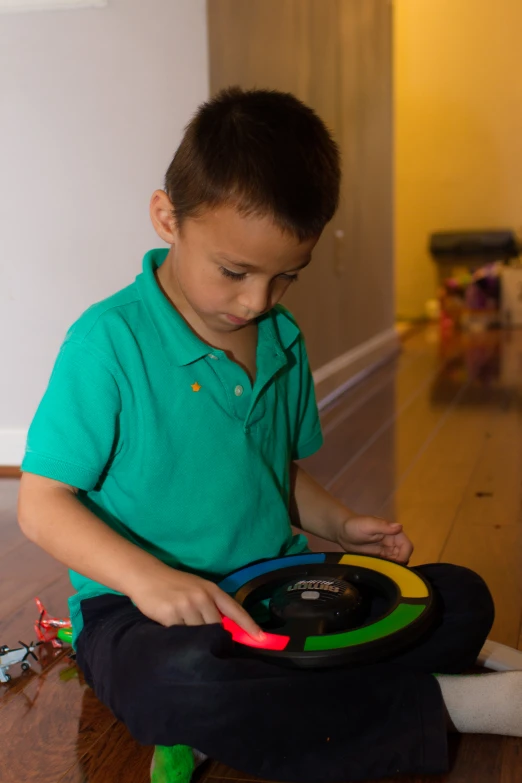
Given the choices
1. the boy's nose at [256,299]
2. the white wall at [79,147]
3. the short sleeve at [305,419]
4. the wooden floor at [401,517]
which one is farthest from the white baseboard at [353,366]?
the boy's nose at [256,299]

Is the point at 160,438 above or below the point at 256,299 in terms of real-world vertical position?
below

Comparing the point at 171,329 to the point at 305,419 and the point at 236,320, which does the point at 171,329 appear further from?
the point at 305,419

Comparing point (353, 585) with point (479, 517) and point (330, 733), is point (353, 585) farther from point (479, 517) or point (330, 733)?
point (479, 517)

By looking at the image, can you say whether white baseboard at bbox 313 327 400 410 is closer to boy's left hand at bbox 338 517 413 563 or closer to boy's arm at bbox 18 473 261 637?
boy's left hand at bbox 338 517 413 563

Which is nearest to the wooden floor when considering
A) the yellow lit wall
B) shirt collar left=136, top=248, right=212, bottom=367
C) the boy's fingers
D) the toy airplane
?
the toy airplane

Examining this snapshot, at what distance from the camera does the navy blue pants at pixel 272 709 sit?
74 cm

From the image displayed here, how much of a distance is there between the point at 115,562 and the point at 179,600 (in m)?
0.07

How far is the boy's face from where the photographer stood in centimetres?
81

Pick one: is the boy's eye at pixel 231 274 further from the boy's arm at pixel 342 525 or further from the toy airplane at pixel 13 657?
the toy airplane at pixel 13 657

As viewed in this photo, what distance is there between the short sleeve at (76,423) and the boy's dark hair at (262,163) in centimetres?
16

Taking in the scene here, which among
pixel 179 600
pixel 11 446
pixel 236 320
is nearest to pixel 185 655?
pixel 179 600

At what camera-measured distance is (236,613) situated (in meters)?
0.78

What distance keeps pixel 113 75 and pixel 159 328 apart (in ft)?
3.09

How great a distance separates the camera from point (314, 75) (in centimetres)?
240
